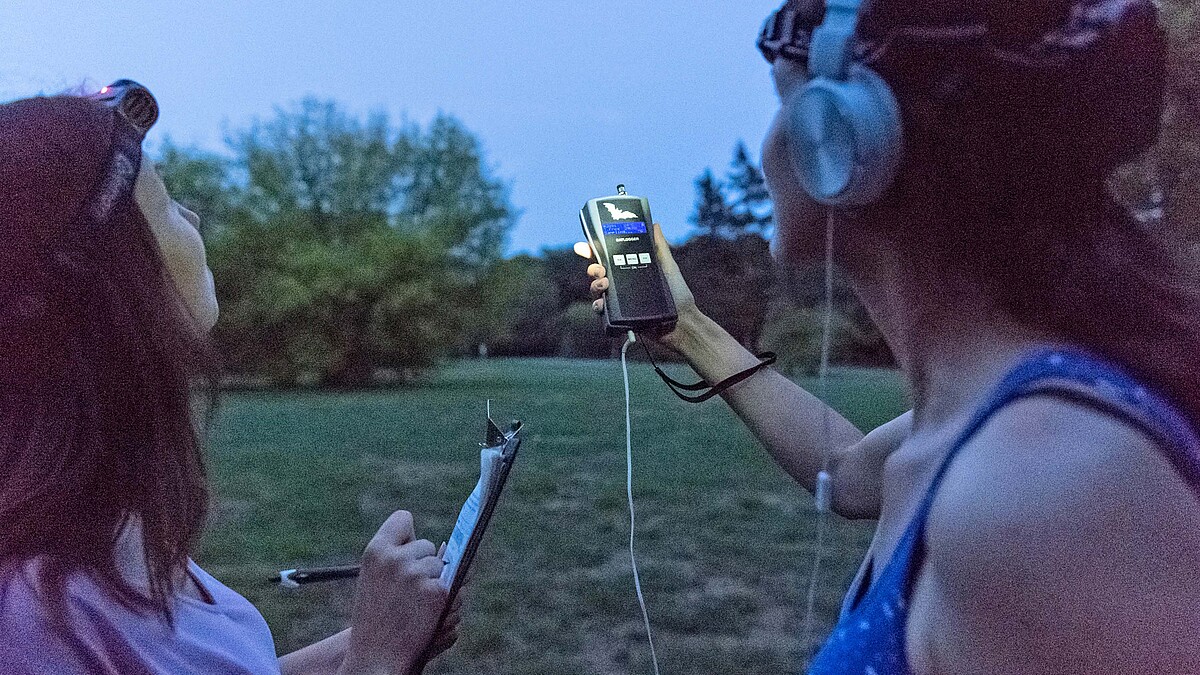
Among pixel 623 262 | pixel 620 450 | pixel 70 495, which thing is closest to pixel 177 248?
pixel 70 495

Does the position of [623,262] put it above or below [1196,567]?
above

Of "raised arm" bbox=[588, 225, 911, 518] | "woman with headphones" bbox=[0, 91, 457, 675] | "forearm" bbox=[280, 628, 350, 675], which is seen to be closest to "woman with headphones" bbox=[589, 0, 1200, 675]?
"raised arm" bbox=[588, 225, 911, 518]

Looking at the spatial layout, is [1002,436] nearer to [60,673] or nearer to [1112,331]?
[1112,331]

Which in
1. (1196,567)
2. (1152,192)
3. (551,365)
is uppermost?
(1152,192)

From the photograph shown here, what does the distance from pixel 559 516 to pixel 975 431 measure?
11.2ft

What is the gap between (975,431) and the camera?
546 millimetres

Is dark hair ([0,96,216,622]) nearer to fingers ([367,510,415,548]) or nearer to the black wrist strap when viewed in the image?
fingers ([367,510,415,548])

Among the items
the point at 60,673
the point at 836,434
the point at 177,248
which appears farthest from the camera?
the point at 836,434

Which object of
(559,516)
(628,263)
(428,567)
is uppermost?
(628,263)

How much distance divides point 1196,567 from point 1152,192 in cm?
46

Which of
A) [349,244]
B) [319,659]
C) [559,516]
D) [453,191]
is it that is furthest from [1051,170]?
[349,244]

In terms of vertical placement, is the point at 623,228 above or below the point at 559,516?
above

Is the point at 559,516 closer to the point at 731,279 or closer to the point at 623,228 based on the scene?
the point at 731,279

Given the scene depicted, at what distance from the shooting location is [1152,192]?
832mm
